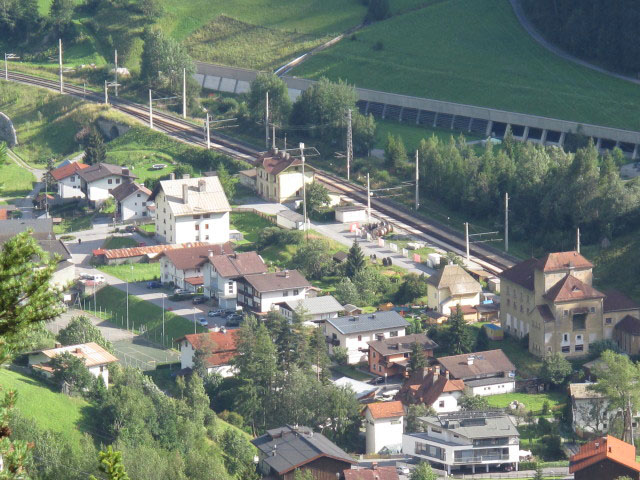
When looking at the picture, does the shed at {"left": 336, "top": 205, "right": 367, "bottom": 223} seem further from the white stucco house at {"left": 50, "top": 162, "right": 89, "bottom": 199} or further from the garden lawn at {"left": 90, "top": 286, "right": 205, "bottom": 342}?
the white stucco house at {"left": 50, "top": 162, "right": 89, "bottom": 199}

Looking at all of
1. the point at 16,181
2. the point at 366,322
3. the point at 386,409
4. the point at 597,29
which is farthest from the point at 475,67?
the point at 386,409

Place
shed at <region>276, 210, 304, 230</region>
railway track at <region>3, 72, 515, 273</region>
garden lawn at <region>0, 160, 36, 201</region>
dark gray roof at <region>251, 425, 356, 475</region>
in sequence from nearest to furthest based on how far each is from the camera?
dark gray roof at <region>251, 425, 356, 475</region>, railway track at <region>3, 72, 515, 273</region>, shed at <region>276, 210, 304, 230</region>, garden lawn at <region>0, 160, 36, 201</region>

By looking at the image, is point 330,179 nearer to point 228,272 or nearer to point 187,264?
point 187,264

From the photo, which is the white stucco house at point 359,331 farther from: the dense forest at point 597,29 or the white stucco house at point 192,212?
the dense forest at point 597,29

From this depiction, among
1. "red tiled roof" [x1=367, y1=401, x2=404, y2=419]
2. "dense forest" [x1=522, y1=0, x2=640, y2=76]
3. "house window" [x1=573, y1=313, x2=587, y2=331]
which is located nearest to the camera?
"red tiled roof" [x1=367, y1=401, x2=404, y2=419]

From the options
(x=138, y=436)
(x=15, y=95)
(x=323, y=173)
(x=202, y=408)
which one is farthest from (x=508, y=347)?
(x=15, y=95)

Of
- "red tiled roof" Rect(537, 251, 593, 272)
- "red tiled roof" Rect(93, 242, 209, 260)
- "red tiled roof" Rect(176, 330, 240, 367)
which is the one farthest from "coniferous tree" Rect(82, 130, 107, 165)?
"red tiled roof" Rect(537, 251, 593, 272)
